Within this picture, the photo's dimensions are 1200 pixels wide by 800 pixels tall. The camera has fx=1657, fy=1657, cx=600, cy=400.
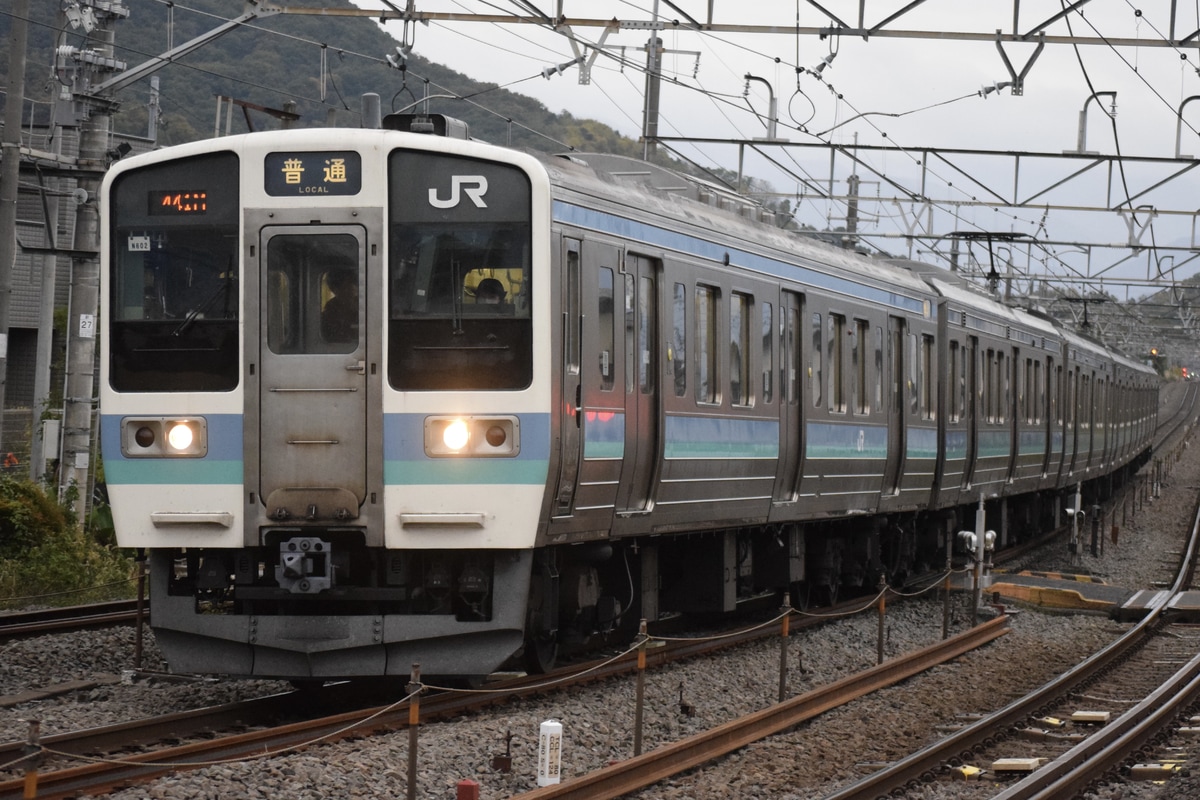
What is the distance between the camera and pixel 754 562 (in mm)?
14562

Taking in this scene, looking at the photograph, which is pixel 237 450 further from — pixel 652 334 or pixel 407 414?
pixel 652 334

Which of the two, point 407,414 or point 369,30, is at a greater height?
point 369,30

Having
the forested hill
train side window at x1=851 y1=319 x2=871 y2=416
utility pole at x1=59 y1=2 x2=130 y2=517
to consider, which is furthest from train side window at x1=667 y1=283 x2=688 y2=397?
the forested hill

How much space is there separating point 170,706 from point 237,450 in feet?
5.18

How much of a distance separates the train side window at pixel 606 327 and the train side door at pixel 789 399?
3.25 m

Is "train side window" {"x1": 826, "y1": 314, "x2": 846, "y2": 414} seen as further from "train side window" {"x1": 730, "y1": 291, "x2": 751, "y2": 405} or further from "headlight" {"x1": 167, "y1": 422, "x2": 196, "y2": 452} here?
"headlight" {"x1": 167, "y1": 422, "x2": 196, "y2": 452}

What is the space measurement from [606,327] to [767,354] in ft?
10.3

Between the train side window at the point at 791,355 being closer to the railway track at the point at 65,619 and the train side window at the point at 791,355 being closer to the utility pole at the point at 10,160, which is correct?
the railway track at the point at 65,619

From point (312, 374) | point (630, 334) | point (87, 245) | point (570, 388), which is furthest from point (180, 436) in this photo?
point (87, 245)

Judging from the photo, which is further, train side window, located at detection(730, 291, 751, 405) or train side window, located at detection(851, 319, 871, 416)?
train side window, located at detection(851, 319, 871, 416)

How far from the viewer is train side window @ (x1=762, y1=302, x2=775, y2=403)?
12672 millimetres

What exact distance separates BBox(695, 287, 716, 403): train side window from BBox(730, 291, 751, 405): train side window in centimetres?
33

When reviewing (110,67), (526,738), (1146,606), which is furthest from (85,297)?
(1146,606)

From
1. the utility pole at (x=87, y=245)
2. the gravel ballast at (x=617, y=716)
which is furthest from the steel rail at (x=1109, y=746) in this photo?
the utility pole at (x=87, y=245)
